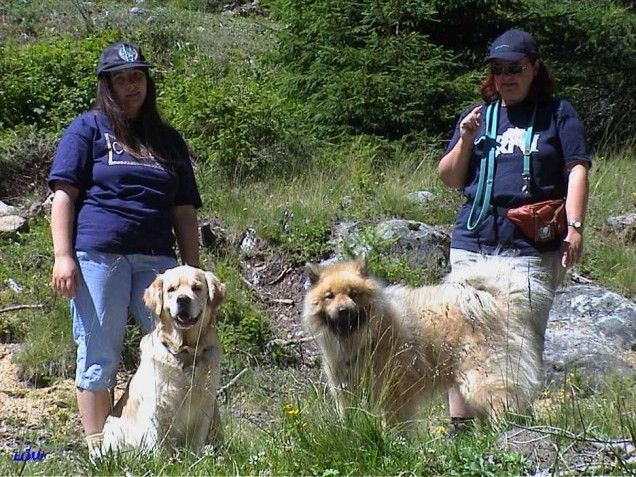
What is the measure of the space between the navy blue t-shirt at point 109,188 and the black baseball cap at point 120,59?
238 millimetres

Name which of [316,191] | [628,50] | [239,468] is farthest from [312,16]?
[239,468]

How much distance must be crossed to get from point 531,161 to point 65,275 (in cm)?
228

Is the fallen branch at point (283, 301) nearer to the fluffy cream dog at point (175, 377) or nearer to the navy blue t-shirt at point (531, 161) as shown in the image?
the fluffy cream dog at point (175, 377)

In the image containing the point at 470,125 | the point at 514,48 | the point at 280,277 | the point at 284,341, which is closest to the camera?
the point at 514,48

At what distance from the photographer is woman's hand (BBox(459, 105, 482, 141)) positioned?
13.6 ft


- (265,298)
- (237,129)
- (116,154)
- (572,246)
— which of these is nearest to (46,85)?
(237,129)

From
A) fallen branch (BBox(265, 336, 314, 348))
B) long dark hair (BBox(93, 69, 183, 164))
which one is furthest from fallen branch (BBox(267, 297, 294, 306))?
long dark hair (BBox(93, 69, 183, 164))

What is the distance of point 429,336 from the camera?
461 cm

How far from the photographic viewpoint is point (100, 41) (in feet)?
37.5

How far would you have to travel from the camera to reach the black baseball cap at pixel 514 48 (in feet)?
13.3

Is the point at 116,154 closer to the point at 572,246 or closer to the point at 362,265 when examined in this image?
the point at 362,265

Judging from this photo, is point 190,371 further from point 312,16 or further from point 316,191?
point 312,16

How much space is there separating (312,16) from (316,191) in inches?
102

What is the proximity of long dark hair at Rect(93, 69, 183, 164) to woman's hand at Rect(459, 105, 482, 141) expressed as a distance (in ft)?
4.80
